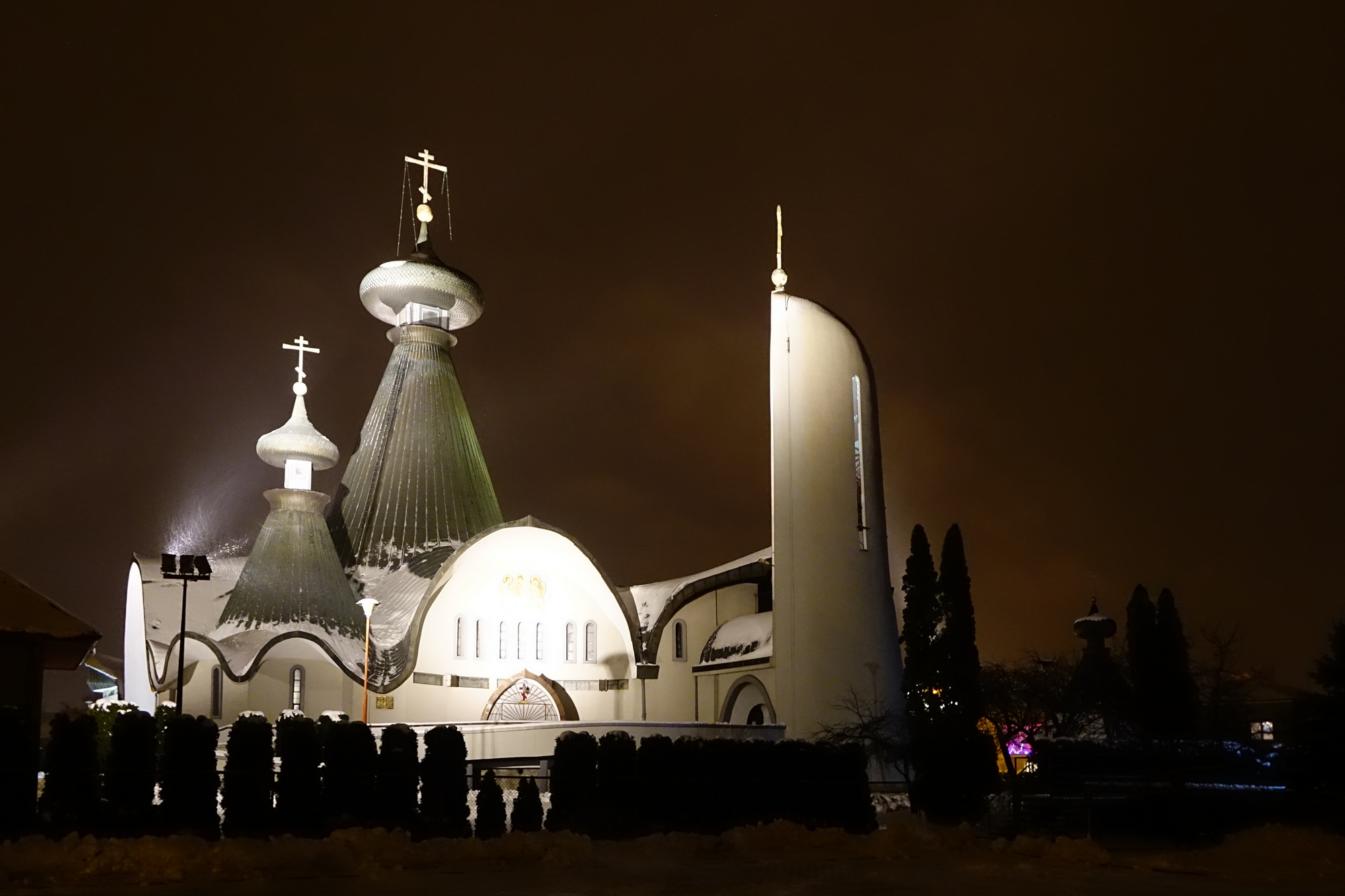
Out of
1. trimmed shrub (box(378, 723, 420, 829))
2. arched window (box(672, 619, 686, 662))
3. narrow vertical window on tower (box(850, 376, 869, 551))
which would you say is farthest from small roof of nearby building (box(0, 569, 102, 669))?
arched window (box(672, 619, 686, 662))

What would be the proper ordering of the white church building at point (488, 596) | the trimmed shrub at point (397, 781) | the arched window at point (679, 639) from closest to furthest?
the trimmed shrub at point (397, 781)
the white church building at point (488, 596)
the arched window at point (679, 639)

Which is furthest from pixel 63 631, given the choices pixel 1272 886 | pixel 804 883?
pixel 1272 886

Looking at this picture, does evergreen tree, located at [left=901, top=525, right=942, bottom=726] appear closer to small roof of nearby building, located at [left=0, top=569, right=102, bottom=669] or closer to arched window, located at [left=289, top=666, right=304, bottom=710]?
arched window, located at [left=289, top=666, right=304, bottom=710]

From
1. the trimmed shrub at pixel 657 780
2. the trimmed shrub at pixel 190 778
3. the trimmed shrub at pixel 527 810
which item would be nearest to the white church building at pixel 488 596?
the trimmed shrub at pixel 657 780

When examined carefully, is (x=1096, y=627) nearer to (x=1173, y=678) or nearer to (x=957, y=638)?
(x=1173, y=678)

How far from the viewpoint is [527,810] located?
1305cm

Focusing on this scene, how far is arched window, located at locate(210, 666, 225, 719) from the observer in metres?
24.0

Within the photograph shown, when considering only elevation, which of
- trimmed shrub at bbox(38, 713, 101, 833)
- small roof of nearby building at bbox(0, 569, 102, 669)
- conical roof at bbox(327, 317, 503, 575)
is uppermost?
conical roof at bbox(327, 317, 503, 575)

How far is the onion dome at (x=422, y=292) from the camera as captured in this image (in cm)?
3073

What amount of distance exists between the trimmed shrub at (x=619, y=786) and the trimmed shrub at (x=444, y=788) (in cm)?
140

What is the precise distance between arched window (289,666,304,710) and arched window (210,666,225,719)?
1326 mm

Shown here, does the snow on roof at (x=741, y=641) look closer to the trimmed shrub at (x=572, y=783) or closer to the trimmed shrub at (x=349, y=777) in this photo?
the trimmed shrub at (x=572, y=783)

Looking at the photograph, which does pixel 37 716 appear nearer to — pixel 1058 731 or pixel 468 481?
pixel 1058 731

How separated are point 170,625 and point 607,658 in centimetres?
905
